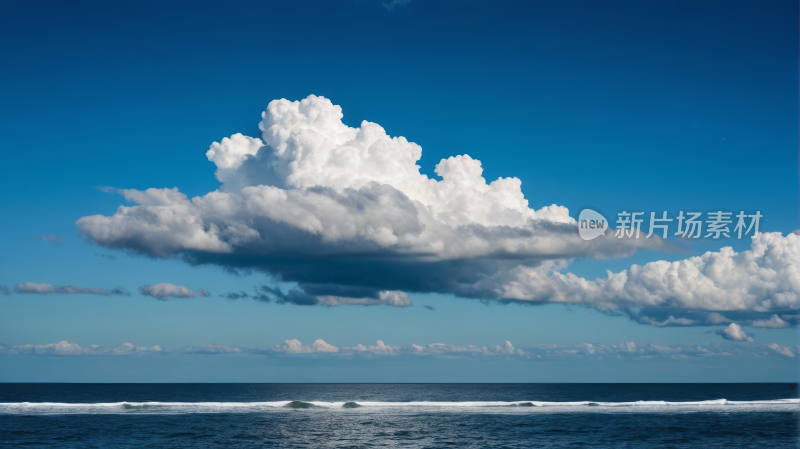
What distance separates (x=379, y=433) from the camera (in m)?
75.8

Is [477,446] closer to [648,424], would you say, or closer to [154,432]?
[648,424]

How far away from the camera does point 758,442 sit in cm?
6912

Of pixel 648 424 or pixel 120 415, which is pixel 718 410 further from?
pixel 120 415

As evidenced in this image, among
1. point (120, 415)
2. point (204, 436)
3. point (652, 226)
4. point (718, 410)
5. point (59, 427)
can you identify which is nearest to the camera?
point (652, 226)

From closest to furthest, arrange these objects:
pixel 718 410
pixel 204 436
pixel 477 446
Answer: pixel 477 446, pixel 204 436, pixel 718 410

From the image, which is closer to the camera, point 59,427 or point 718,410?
point 59,427

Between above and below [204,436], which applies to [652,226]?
above

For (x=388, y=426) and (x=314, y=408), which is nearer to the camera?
(x=388, y=426)

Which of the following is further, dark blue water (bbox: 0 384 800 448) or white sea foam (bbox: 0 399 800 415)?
white sea foam (bbox: 0 399 800 415)

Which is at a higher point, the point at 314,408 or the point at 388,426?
the point at 388,426

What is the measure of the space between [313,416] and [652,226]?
65038mm

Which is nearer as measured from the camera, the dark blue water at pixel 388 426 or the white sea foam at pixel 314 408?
the dark blue water at pixel 388 426

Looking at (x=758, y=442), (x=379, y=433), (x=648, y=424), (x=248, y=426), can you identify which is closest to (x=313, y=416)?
(x=248, y=426)

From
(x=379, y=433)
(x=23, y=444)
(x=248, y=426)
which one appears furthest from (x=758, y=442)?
(x=23, y=444)
